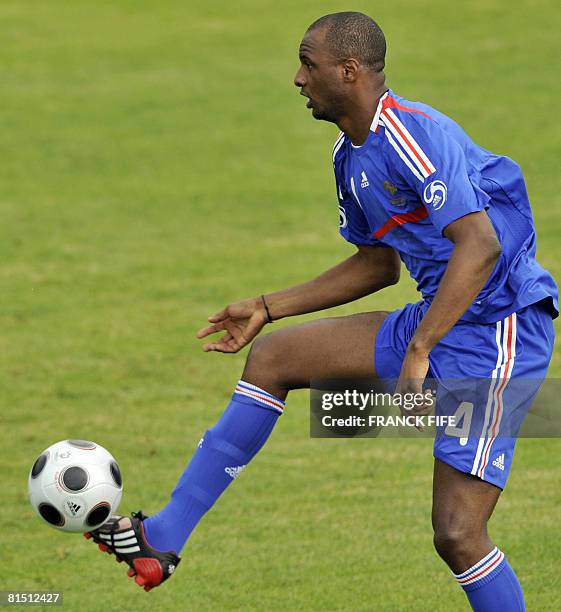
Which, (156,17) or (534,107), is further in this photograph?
(156,17)

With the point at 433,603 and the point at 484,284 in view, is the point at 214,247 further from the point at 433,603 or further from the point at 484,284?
the point at 484,284

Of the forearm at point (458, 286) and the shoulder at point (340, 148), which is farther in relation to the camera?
the shoulder at point (340, 148)

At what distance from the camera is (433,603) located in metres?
6.07

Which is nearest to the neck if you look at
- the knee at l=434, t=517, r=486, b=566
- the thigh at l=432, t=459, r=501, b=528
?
the thigh at l=432, t=459, r=501, b=528

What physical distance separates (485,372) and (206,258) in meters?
7.79

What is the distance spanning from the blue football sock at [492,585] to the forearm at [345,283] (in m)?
1.30

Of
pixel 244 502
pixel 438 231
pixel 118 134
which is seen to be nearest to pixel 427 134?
pixel 438 231

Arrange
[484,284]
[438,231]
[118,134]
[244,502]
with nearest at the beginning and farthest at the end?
[484,284] → [438,231] → [244,502] → [118,134]

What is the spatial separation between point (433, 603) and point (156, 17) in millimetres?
16705

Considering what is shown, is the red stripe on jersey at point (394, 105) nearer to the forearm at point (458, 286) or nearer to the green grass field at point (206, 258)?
the forearm at point (458, 286)

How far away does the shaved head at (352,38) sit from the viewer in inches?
197

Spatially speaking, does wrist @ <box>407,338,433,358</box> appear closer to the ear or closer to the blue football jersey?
the blue football jersey

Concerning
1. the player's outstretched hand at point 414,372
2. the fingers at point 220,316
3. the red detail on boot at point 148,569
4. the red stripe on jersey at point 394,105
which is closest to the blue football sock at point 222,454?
the red detail on boot at point 148,569

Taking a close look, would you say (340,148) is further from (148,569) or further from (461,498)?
(148,569)
